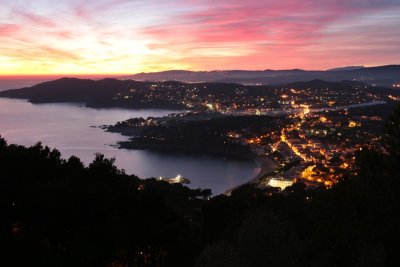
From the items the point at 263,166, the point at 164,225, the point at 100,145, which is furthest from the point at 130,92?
the point at 164,225

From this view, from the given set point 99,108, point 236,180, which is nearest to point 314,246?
point 236,180

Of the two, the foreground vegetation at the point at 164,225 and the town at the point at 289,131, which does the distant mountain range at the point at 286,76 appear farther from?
the foreground vegetation at the point at 164,225

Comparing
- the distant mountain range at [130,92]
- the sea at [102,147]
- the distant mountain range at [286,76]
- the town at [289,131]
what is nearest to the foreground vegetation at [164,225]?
the town at [289,131]

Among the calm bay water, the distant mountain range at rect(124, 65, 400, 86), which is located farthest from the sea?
the distant mountain range at rect(124, 65, 400, 86)

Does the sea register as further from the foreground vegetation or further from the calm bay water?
the foreground vegetation

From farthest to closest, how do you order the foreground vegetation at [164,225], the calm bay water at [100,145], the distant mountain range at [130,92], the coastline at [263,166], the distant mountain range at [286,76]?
1. the distant mountain range at [286,76]
2. the distant mountain range at [130,92]
3. the calm bay water at [100,145]
4. the coastline at [263,166]
5. the foreground vegetation at [164,225]

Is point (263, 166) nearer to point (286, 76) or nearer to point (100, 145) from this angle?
point (100, 145)

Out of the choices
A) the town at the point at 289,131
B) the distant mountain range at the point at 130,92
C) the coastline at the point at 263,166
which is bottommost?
the coastline at the point at 263,166
